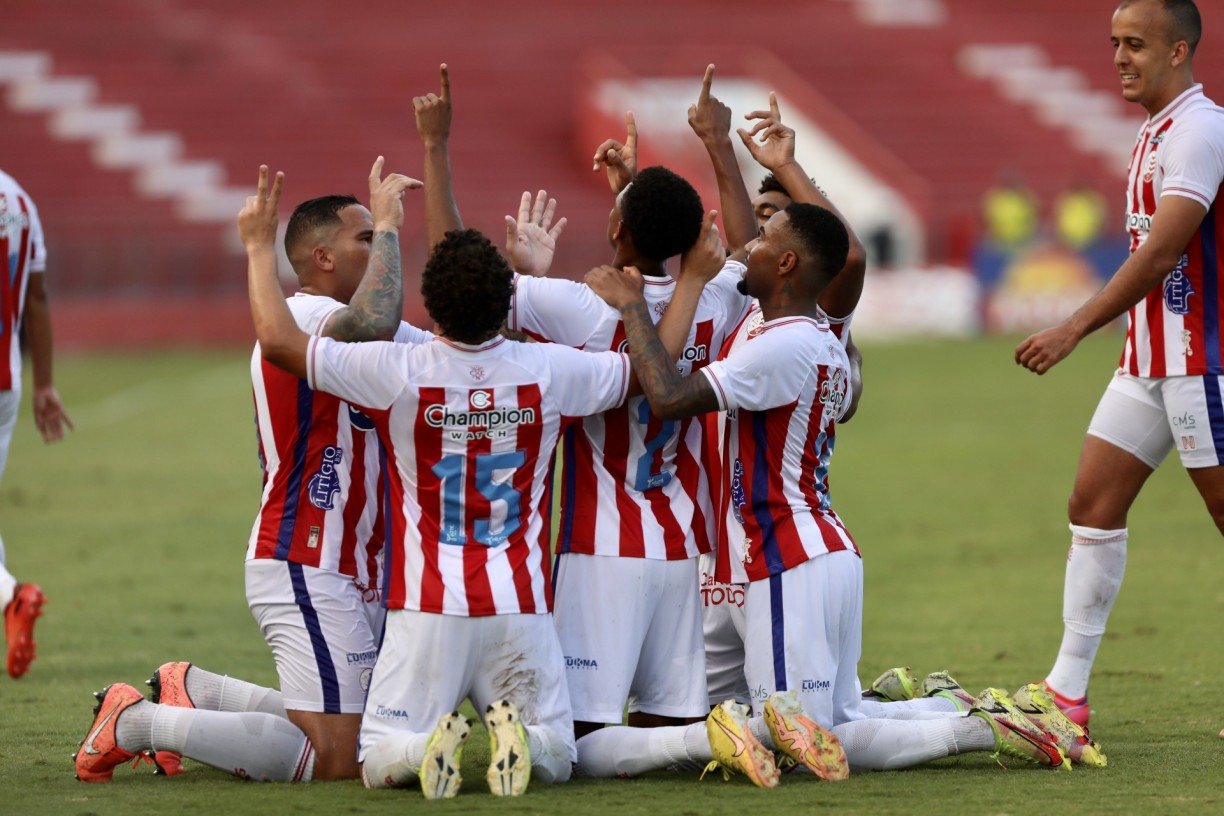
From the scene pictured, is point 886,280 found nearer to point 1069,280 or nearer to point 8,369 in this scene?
point 1069,280

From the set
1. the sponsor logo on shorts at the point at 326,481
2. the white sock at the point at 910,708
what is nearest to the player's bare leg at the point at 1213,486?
the white sock at the point at 910,708

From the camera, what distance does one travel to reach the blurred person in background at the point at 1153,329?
6211mm

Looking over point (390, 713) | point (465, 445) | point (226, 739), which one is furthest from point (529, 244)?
point (226, 739)

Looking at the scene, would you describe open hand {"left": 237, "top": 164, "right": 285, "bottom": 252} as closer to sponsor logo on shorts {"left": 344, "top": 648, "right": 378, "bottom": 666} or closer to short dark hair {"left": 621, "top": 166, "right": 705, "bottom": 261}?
short dark hair {"left": 621, "top": 166, "right": 705, "bottom": 261}

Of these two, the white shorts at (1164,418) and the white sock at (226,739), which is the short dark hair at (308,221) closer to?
the white sock at (226,739)

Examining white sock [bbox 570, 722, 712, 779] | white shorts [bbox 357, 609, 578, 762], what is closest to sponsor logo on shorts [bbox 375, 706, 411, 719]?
white shorts [bbox 357, 609, 578, 762]

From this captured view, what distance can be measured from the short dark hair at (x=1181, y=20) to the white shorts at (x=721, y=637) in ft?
8.61

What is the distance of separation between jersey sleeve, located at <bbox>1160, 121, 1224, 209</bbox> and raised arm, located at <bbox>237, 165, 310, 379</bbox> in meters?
3.20

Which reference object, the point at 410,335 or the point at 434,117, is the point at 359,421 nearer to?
the point at 410,335

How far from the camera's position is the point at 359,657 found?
609cm

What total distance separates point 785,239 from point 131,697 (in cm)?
276

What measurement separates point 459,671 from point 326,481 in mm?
972

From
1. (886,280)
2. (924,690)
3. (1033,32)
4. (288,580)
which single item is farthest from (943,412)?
(1033,32)

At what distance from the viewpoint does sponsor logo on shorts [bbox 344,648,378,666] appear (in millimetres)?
6070
